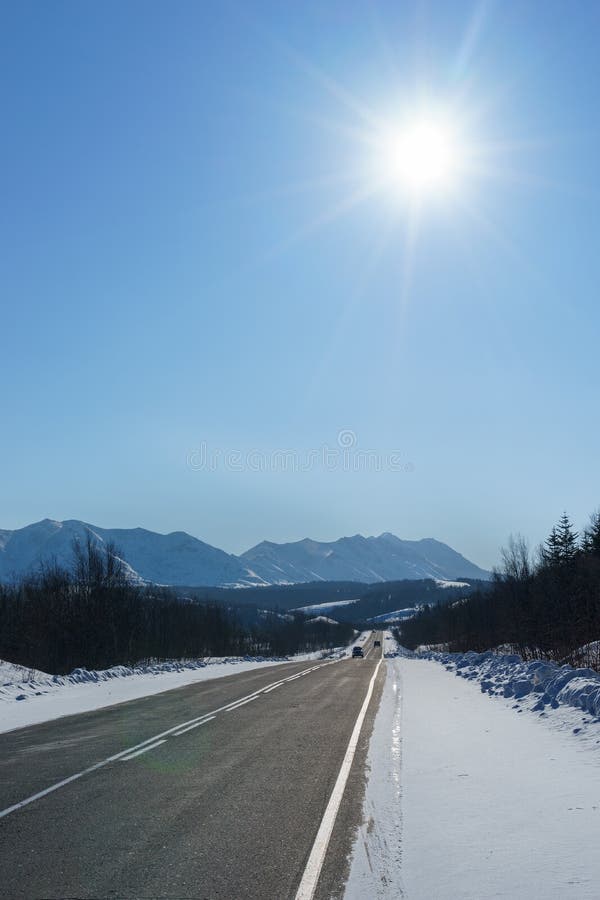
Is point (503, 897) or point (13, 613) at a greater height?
point (13, 613)

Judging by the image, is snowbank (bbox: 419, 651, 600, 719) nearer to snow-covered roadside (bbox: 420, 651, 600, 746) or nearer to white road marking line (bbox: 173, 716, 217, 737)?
snow-covered roadside (bbox: 420, 651, 600, 746)

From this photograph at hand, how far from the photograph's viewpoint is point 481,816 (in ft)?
23.8

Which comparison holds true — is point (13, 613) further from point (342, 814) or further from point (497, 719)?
point (342, 814)

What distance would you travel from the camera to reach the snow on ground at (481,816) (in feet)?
17.7

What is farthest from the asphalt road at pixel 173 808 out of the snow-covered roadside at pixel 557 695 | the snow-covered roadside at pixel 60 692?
the snow-covered roadside at pixel 557 695

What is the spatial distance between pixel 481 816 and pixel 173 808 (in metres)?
3.47

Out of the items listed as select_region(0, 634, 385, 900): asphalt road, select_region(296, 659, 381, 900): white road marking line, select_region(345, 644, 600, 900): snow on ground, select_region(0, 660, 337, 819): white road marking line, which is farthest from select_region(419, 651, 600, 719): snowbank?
select_region(0, 660, 337, 819): white road marking line

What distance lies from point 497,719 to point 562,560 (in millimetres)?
52562

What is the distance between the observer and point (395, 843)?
645cm

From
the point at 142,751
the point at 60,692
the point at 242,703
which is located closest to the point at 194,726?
the point at 142,751

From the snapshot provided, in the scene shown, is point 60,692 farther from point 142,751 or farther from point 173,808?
point 173,808

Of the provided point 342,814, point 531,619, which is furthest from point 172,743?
point 531,619

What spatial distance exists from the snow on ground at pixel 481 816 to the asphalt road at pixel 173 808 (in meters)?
0.41

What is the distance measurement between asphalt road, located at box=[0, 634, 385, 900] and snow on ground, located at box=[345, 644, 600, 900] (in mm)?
414
